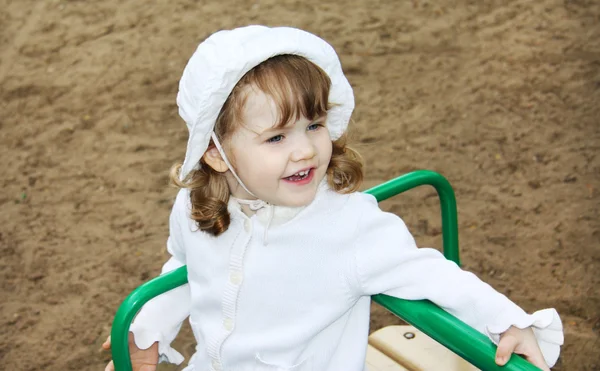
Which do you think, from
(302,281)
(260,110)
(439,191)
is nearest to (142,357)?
(302,281)

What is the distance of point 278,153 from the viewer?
1.46m

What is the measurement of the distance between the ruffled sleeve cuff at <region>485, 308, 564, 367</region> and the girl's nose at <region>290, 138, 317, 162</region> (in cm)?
45

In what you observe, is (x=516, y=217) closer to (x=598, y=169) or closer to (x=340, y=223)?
(x=598, y=169)

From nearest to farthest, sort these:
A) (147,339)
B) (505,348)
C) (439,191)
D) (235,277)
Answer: (505,348)
(235,277)
(147,339)
(439,191)

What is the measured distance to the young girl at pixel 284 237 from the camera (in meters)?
1.41

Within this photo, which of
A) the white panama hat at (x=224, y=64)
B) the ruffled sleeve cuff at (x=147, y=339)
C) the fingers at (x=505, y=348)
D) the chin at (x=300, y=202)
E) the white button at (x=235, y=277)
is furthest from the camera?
the ruffled sleeve cuff at (x=147, y=339)

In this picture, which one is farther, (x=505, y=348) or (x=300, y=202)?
(x=300, y=202)

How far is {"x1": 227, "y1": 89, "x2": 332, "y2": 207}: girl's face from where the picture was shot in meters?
1.45

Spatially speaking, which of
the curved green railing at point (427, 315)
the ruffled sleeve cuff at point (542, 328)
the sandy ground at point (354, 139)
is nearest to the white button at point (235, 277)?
the curved green railing at point (427, 315)

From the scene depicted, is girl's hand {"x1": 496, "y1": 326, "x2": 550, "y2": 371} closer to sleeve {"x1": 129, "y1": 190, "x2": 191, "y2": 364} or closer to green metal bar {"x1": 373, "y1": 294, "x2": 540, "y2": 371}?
green metal bar {"x1": 373, "y1": 294, "x2": 540, "y2": 371}

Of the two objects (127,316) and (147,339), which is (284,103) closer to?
(127,316)

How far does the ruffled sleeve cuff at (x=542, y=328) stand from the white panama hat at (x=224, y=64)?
56 cm

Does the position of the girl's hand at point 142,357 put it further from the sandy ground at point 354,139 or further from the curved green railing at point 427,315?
the sandy ground at point 354,139

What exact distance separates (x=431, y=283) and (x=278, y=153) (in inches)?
14.8
